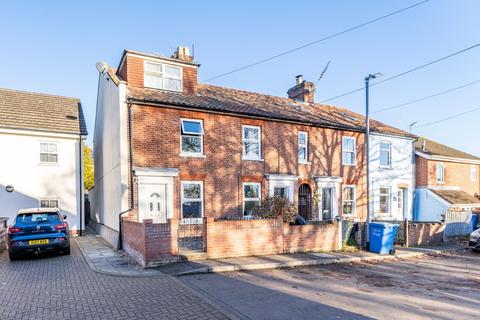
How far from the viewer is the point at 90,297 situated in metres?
6.50

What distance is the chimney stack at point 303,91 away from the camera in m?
22.0

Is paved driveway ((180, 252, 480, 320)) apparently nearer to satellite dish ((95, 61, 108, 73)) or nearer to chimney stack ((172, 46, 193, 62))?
satellite dish ((95, 61, 108, 73))

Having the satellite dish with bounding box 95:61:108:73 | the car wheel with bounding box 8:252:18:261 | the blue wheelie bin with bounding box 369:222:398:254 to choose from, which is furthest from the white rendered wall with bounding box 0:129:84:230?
the blue wheelie bin with bounding box 369:222:398:254

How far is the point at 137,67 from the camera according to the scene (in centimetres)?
1423

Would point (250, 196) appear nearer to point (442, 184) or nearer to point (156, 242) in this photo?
point (156, 242)

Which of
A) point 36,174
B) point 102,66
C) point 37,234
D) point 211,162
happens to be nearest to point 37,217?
point 37,234

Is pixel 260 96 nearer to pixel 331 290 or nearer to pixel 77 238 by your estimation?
pixel 77 238

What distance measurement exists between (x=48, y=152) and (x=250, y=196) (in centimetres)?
1059

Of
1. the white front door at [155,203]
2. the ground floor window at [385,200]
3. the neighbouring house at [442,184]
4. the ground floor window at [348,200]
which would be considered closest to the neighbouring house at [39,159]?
the white front door at [155,203]

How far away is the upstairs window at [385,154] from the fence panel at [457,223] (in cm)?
465

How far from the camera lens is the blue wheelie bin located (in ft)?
40.3

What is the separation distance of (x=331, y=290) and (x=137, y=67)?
11.9 m

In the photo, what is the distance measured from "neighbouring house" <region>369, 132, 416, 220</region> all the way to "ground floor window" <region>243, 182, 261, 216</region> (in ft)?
27.4

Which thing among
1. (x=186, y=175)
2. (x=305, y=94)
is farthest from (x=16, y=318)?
(x=305, y=94)
